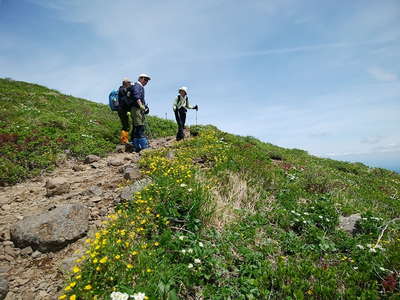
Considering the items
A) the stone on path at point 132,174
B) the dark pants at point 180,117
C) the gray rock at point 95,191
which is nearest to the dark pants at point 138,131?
the dark pants at point 180,117

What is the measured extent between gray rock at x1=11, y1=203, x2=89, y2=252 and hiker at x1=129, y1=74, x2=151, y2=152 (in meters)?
5.91

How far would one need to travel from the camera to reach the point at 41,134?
10047 mm

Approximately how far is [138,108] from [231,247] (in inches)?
293

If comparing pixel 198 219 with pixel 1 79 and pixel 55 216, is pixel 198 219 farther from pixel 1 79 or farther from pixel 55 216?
pixel 1 79

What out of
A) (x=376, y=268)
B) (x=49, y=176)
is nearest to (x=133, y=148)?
(x=49, y=176)

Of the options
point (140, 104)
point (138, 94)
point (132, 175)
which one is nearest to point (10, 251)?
point (132, 175)

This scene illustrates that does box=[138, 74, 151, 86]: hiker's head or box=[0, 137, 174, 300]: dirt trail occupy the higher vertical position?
box=[138, 74, 151, 86]: hiker's head

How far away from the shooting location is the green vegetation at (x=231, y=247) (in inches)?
131

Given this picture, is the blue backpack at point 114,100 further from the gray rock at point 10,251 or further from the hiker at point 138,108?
the gray rock at point 10,251

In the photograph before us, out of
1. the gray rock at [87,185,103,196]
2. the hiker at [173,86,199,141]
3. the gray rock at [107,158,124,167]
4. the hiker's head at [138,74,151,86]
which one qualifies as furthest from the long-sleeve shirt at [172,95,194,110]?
the gray rock at [87,185,103,196]

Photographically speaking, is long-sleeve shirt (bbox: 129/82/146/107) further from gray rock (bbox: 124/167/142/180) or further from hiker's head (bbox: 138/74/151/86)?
gray rock (bbox: 124/167/142/180)

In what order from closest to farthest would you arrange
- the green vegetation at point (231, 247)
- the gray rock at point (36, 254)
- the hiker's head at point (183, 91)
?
1. the green vegetation at point (231, 247)
2. the gray rock at point (36, 254)
3. the hiker's head at point (183, 91)

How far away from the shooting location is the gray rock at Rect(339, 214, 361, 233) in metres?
5.70

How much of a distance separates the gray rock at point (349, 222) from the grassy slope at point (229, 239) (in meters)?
0.18
